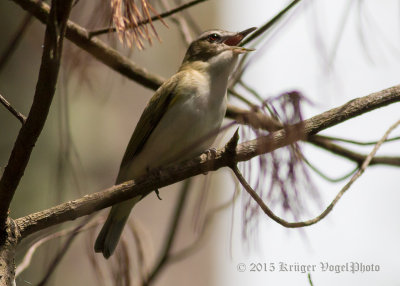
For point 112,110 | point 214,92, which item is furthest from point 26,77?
point 214,92

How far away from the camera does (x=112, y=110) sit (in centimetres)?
504

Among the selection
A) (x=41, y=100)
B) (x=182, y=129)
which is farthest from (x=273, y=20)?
(x=41, y=100)

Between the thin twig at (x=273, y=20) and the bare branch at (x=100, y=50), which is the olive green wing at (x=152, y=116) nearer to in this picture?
the bare branch at (x=100, y=50)

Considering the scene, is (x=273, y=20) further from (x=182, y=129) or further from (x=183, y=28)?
(x=183, y=28)

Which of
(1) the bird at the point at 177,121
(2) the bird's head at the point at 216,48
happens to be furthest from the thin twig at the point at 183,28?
(1) the bird at the point at 177,121

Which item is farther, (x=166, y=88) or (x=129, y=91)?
(x=129, y=91)

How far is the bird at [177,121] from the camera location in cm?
336

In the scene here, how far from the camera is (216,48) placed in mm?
3842

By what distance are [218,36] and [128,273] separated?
6.18ft

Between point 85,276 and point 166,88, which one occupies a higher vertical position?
point 166,88

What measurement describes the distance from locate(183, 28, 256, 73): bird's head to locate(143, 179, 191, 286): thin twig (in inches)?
30.3

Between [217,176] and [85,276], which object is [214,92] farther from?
[217,176]

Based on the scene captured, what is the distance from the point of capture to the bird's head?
3666 millimetres

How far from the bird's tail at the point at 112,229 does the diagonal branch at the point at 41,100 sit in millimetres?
1266
